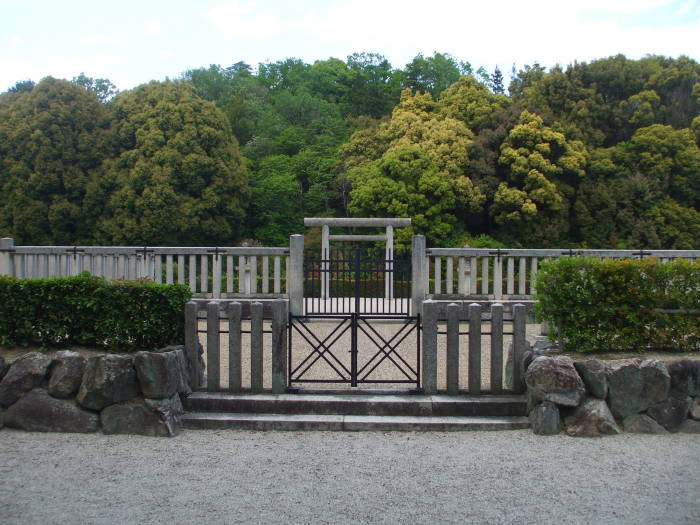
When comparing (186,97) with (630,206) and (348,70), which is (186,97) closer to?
(348,70)

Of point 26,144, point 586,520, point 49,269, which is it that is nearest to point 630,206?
point 49,269

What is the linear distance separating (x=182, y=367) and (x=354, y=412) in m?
1.54

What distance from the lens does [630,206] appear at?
20078 millimetres

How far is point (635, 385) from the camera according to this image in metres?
5.05

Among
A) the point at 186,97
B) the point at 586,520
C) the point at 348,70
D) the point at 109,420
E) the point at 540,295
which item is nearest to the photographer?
the point at 586,520

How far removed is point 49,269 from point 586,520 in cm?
1089

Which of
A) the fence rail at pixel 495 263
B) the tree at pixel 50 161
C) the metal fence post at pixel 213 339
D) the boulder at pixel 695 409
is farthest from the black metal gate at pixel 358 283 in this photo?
the tree at pixel 50 161

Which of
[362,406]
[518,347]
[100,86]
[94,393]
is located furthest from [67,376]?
[100,86]

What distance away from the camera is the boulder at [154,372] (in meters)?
4.96

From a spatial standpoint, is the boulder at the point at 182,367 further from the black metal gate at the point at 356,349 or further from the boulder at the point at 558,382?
the boulder at the point at 558,382

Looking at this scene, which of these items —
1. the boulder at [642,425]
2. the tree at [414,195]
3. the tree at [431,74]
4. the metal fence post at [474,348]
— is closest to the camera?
the boulder at [642,425]

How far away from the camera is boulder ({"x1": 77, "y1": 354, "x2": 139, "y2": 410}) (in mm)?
4988

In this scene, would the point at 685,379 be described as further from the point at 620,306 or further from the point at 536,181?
the point at 536,181

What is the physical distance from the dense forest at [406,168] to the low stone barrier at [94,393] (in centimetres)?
1446
